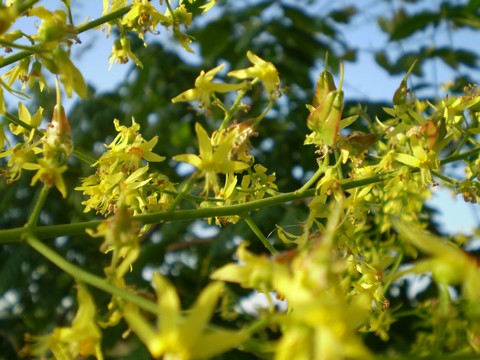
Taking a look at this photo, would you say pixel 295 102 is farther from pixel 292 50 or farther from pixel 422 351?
pixel 422 351

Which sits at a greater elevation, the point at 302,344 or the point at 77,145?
the point at 302,344

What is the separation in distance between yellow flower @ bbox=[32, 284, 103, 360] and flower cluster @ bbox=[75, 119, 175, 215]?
33 cm

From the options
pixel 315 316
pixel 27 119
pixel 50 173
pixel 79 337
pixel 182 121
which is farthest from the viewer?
pixel 182 121

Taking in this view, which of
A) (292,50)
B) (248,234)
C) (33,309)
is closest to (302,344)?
(248,234)

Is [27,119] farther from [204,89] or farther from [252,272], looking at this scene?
[252,272]

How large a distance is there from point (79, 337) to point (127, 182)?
442 millimetres

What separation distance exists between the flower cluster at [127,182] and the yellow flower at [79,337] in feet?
1.07

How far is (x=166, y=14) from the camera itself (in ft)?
4.30

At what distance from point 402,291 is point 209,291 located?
176 cm

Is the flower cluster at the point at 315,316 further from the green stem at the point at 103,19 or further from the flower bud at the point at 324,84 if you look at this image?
the green stem at the point at 103,19

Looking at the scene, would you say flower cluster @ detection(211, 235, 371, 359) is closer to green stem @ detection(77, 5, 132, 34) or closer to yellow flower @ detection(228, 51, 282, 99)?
yellow flower @ detection(228, 51, 282, 99)

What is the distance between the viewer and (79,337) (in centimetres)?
71

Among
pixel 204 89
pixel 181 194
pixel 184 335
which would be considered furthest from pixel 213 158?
pixel 184 335

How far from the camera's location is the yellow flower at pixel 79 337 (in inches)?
28.1
